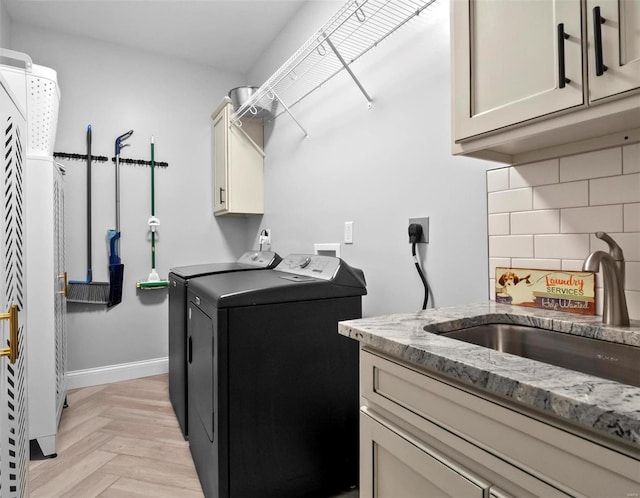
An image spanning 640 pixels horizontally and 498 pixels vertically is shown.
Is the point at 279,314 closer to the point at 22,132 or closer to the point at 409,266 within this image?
the point at 409,266

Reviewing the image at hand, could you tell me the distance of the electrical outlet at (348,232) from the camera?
6.93 feet

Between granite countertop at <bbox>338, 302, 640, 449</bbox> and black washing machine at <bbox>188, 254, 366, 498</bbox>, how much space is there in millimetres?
553

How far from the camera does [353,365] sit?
171 cm

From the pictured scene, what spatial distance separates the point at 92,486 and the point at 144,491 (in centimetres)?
27

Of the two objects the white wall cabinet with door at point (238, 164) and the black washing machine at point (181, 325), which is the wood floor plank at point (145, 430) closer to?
the black washing machine at point (181, 325)

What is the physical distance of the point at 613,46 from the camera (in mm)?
789

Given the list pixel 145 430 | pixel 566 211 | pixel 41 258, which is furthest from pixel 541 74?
pixel 145 430

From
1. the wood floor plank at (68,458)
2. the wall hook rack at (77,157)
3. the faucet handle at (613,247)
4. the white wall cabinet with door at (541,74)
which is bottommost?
the wood floor plank at (68,458)

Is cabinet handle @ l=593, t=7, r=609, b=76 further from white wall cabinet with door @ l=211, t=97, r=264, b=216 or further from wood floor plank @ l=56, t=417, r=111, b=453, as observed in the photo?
wood floor plank @ l=56, t=417, r=111, b=453

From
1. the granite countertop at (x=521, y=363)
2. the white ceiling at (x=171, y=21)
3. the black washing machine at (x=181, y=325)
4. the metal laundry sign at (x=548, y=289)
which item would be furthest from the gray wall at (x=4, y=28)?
the metal laundry sign at (x=548, y=289)

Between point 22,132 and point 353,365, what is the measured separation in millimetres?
1560

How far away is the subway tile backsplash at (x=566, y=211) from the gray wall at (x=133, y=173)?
8.98ft

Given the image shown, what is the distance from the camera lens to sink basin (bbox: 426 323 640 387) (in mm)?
878

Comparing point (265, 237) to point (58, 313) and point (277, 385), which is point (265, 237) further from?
point (277, 385)
